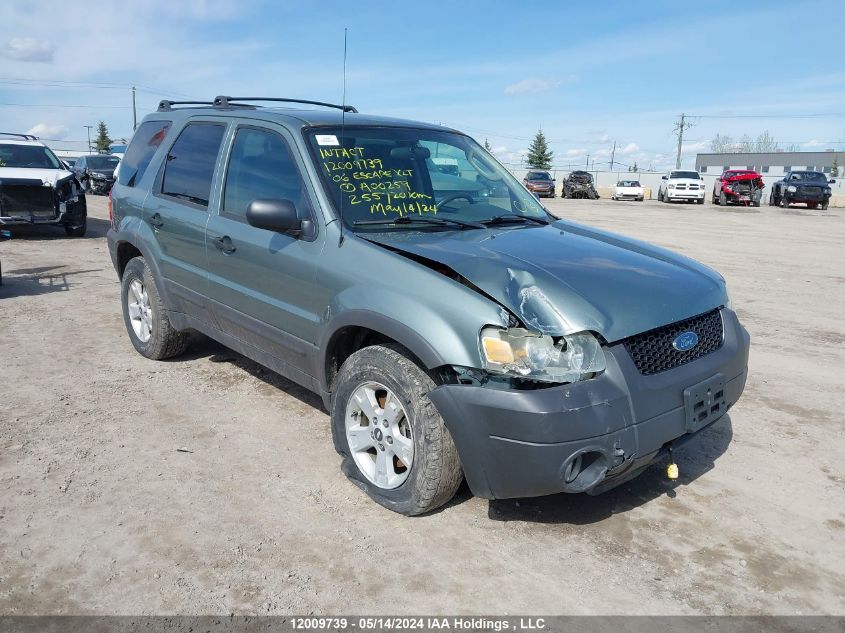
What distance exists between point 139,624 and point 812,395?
4717mm

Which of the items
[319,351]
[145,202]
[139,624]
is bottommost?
[139,624]

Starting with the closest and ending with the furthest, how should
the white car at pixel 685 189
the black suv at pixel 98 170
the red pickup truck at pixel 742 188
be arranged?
the black suv at pixel 98 170 → the red pickup truck at pixel 742 188 → the white car at pixel 685 189

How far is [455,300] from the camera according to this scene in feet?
9.66

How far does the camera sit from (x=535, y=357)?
2822 millimetres

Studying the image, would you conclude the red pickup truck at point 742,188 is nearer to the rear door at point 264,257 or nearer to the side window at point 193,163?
the side window at point 193,163

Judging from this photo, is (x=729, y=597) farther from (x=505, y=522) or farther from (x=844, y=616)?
(x=505, y=522)

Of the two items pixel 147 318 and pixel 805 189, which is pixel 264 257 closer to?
pixel 147 318

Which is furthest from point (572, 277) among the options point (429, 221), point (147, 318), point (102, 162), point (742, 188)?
point (742, 188)

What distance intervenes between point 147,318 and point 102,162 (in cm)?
2509

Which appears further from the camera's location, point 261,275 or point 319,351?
point 261,275

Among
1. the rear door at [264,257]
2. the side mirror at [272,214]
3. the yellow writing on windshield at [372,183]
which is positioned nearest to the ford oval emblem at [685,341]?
the yellow writing on windshield at [372,183]

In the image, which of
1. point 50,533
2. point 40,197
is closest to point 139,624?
point 50,533

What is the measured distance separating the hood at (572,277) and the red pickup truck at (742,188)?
32.2 meters

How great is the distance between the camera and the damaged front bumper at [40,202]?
1226 cm
